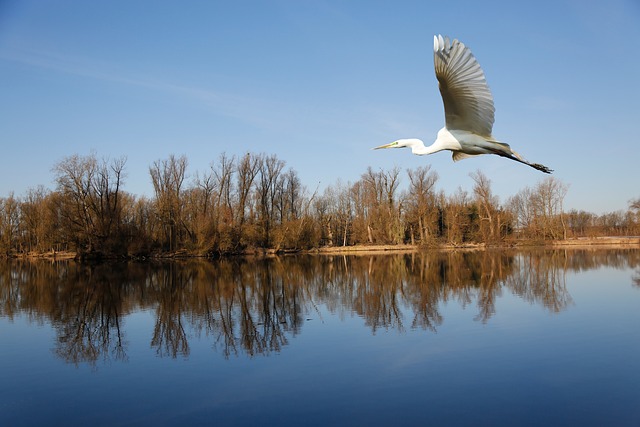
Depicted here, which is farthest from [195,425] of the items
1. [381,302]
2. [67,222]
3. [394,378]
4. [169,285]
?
[67,222]

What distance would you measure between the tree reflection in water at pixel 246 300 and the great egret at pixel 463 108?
618 centimetres

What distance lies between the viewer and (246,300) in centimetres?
1711

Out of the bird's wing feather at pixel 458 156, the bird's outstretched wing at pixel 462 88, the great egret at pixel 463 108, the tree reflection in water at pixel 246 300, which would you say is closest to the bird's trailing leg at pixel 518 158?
the great egret at pixel 463 108

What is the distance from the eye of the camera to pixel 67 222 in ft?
135

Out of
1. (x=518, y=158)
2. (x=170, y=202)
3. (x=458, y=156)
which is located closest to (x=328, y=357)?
(x=458, y=156)

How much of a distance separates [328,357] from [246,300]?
25.5ft

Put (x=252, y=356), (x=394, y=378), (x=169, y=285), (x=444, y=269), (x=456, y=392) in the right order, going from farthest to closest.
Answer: (x=444, y=269) < (x=169, y=285) < (x=252, y=356) < (x=394, y=378) < (x=456, y=392)

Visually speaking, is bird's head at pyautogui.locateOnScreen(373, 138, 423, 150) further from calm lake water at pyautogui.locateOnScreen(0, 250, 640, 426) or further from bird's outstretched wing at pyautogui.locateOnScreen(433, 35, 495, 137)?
calm lake water at pyautogui.locateOnScreen(0, 250, 640, 426)

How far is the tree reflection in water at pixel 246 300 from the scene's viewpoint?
461 inches

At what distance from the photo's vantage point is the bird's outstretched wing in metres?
4.81

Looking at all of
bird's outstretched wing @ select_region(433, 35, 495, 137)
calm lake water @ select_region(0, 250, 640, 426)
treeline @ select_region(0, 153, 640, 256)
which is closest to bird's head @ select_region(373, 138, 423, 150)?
bird's outstretched wing @ select_region(433, 35, 495, 137)

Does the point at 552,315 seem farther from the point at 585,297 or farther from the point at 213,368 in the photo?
the point at 213,368

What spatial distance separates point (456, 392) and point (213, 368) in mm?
4229

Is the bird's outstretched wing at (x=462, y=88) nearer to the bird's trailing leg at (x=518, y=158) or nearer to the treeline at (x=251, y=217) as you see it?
the bird's trailing leg at (x=518, y=158)
